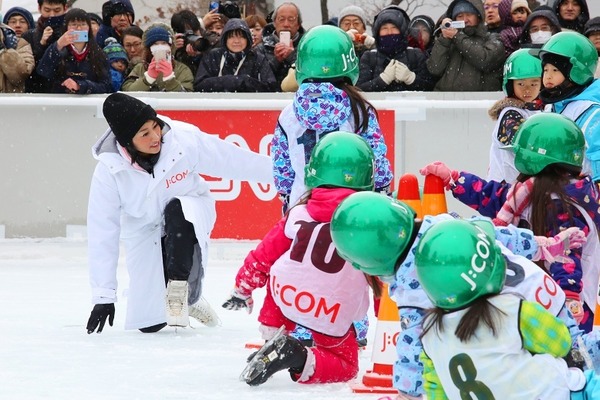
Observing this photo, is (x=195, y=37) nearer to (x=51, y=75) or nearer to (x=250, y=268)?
(x=51, y=75)

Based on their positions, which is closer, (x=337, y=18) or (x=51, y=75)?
(x=51, y=75)

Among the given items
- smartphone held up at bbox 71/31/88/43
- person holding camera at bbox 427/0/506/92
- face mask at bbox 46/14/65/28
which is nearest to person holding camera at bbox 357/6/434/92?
person holding camera at bbox 427/0/506/92

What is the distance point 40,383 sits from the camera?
19.4ft

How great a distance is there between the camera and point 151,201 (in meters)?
7.56

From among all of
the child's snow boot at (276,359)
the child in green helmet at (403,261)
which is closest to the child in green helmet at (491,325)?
the child in green helmet at (403,261)

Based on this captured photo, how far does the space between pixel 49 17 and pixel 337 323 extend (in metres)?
7.09

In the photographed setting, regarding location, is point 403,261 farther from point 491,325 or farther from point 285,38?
point 285,38

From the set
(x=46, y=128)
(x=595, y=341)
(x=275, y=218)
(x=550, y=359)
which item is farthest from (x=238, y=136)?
(x=550, y=359)

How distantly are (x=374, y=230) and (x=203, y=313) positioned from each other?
3.46m

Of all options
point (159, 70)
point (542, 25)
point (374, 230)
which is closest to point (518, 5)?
point (542, 25)

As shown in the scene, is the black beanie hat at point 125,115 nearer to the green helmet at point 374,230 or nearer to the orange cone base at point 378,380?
the orange cone base at point 378,380

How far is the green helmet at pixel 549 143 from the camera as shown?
5.58 meters

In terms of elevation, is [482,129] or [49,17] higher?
[49,17]

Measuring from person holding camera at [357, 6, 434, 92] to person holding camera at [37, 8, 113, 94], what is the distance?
2320mm
